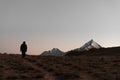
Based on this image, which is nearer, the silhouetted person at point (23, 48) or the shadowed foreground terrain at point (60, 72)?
the shadowed foreground terrain at point (60, 72)

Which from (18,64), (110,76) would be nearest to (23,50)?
(18,64)

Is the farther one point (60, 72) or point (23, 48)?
point (23, 48)

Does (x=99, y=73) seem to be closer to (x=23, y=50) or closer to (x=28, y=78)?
(x=28, y=78)

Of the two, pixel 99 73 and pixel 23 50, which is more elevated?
pixel 23 50

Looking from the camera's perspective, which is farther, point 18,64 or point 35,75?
point 18,64

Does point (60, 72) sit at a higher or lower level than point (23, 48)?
lower

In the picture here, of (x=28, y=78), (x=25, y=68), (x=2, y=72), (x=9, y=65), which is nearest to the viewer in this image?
(x=28, y=78)

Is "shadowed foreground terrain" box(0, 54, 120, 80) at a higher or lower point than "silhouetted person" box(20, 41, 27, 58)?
lower

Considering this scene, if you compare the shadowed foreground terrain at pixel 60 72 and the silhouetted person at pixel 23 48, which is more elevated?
the silhouetted person at pixel 23 48

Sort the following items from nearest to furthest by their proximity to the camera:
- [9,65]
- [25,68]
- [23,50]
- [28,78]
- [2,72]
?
[28,78], [2,72], [25,68], [9,65], [23,50]

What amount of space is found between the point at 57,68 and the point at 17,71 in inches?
201

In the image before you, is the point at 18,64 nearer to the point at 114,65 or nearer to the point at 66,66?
the point at 66,66

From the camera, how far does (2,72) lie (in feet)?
132

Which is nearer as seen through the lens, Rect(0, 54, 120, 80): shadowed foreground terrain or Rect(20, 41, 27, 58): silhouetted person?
Rect(0, 54, 120, 80): shadowed foreground terrain
